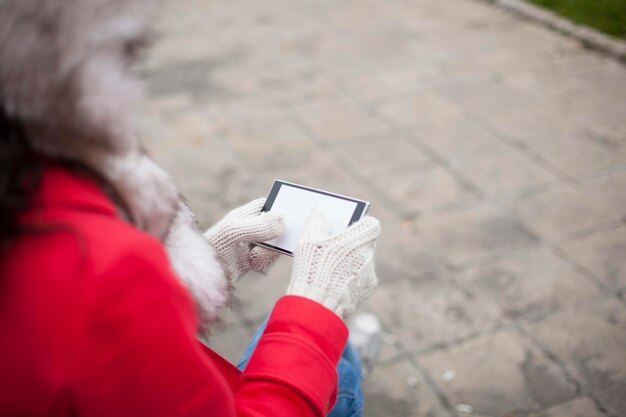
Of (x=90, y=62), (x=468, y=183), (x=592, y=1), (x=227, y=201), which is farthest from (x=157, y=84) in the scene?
(x=90, y=62)

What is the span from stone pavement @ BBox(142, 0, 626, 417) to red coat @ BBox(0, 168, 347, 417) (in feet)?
0.60

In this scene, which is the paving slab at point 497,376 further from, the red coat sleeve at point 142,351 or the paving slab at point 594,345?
the red coat sleeve at point 142,351

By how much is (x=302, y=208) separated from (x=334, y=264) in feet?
0.74

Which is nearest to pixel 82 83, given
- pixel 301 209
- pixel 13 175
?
pixel 13 175

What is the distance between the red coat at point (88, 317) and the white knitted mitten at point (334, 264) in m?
0.44

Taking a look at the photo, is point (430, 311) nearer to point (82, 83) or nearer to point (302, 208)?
point (302, 208)

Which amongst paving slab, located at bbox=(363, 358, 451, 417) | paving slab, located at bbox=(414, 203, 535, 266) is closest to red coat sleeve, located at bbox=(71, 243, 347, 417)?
paving slab, located at bbox=(363, 358, 451, 417)

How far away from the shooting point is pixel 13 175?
2.35 ft

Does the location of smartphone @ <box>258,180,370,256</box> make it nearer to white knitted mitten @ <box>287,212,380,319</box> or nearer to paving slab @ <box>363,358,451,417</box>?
white knitted mitten @ <box>287,212,380,319</box>

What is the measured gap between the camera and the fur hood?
0.70m

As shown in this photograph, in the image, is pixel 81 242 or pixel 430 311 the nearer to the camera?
pixel 81 242

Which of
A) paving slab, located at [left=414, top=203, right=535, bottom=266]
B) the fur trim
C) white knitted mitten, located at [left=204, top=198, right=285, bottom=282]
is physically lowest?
paving slab, located at [left=414, top=203, right=535, bottom=266]

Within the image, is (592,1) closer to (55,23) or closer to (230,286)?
(230,286)

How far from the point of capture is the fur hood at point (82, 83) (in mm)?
704
